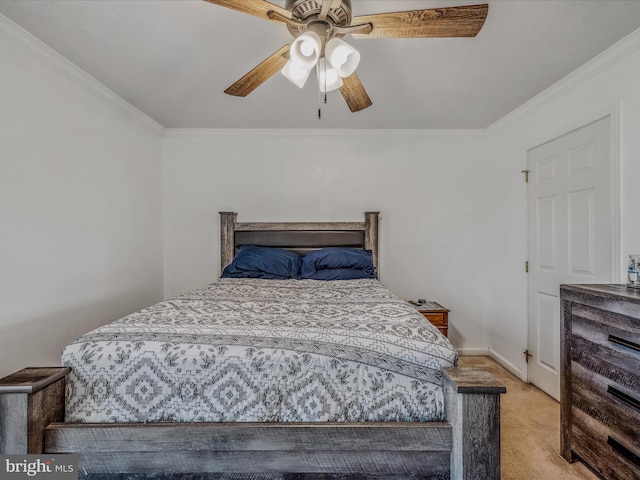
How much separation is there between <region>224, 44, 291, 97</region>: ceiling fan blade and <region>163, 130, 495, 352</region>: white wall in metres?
1.56

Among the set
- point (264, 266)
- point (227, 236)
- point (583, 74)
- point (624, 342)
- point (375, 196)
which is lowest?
point (624, 342)

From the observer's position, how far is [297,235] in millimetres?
3414

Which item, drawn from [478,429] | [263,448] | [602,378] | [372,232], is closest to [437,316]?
[372,232]

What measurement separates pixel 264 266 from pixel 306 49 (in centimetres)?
196

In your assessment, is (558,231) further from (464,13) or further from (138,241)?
(138,241)

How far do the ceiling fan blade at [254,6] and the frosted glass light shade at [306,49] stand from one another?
139 mm

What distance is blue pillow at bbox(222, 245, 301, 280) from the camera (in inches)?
116

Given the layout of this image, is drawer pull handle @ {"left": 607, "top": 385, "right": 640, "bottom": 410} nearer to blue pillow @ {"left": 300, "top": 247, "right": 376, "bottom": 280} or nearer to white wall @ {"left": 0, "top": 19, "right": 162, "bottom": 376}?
blue pillow @ {"left": 300, "top": 247, "right": 376, "bottom": 280}

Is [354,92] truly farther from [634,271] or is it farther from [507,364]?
[507,364]

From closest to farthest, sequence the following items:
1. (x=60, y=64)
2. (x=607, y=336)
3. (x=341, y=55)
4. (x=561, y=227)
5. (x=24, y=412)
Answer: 1. (x=24, y=412)
2. (x=341, y=55)
3. (x=607, y=336)
4. (x=60, y=64)
5. (x=561, y=227)

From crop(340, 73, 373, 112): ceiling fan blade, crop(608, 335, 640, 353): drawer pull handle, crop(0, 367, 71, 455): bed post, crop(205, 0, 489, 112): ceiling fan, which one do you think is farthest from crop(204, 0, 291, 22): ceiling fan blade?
crop(608, 335, 640, 353): drawer pull handle

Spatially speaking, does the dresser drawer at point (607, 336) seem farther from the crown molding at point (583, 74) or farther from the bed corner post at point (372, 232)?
→ the bed corner post at point (372, 232)

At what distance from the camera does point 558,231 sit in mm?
2506

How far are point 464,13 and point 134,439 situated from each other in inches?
79.0
